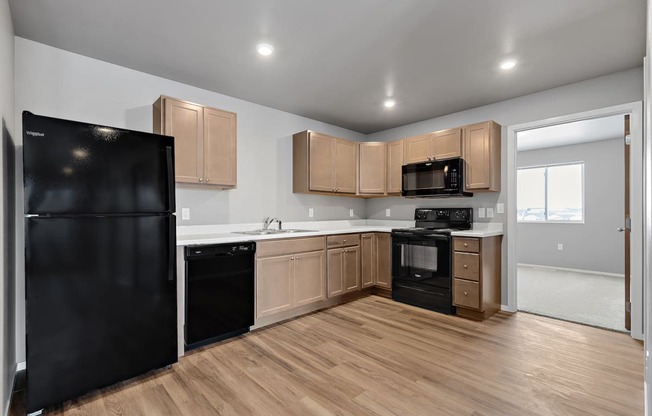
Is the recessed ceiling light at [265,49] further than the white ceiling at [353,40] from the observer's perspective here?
Yes

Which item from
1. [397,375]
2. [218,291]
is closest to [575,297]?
[397,375]

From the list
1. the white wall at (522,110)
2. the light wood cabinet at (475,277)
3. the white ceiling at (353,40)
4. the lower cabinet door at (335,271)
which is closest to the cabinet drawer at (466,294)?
the light wood cabinet at (475,277)

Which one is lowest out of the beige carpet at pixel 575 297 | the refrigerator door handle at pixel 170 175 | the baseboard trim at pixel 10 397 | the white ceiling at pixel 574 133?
the beige carpet at pixel 575 297

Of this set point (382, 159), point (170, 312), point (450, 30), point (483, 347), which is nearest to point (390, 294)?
point (483, 347)

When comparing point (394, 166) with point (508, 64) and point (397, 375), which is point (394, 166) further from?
point (397, 375)

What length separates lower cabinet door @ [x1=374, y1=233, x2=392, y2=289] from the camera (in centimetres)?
409

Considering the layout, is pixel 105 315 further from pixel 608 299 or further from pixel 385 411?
pixel 608 299

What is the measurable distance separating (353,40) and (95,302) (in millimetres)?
2568

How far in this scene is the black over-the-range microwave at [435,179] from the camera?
3.66 meters

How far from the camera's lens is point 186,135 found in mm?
2865

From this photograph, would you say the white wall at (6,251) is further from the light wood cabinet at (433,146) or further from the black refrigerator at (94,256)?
the light wood cabinet at (433,146)

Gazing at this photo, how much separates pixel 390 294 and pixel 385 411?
2383mm

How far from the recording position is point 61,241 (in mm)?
1855

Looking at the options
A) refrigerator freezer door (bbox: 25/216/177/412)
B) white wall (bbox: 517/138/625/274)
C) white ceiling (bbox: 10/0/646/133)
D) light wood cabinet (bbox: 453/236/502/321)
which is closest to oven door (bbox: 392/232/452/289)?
light wood cabinet (bbox: 453/236/502/321)
